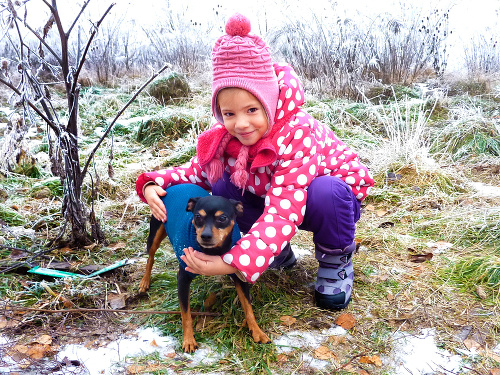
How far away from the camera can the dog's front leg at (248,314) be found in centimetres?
215

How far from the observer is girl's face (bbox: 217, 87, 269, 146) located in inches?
79.8

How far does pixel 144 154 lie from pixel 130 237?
1788mm

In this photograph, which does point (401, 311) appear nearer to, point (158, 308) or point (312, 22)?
point (158, 308)

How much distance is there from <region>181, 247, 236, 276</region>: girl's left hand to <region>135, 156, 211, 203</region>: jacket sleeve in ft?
1.95

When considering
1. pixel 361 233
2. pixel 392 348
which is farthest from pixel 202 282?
pixel 361 233

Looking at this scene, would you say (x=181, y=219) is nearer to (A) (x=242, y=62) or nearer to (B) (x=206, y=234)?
(B) (x=206, y=234)

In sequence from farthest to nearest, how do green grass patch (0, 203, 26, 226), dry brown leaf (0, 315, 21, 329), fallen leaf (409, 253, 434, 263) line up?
green grass patch (0, 203, 26, 226) → fallen leaf (409, 253, 434, 263) → dry brown leaf (0, 315, 21, 329)

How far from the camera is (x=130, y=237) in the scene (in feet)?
10.8

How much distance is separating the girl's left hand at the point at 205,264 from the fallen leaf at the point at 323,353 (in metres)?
0.57

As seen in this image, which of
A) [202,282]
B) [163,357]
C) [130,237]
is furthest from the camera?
[130,237]

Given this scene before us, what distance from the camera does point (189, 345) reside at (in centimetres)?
210

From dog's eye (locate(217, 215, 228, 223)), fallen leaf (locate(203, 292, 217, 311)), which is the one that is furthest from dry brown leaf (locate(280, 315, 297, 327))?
dog's eye (locate(217, 215, 228, 223))

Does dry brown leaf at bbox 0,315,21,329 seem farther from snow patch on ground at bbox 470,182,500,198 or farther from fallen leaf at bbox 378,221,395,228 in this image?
snow patch on ground at bbox 470,182,500,198

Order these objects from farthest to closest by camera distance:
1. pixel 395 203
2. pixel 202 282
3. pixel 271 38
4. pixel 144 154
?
pixel 271 38 → pixel 144 154 → pixel 395 203 → pixel 202 282
